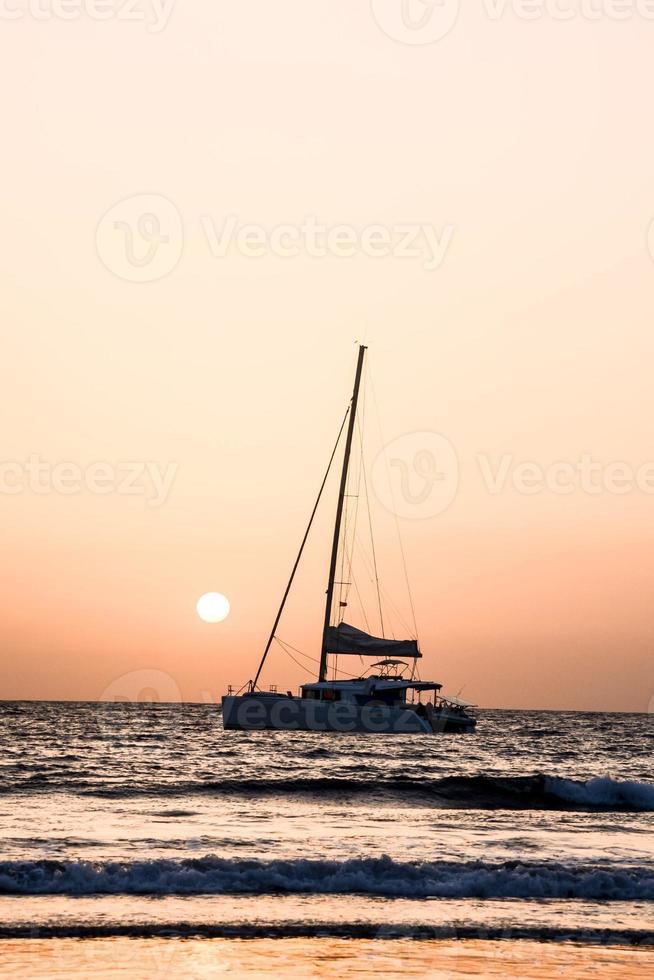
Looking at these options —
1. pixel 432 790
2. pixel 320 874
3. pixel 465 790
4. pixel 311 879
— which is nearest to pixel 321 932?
pixel 311 879

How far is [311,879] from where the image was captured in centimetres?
2077

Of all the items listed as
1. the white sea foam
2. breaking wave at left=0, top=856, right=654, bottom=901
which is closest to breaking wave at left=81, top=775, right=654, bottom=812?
the white sea foam

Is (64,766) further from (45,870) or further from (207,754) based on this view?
(45,870)

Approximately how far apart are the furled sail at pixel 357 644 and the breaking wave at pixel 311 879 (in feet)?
138

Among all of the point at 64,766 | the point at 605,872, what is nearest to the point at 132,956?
the point at 605,872

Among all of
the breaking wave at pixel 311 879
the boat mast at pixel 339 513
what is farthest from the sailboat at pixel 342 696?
the breaking wave at pixel 311 879

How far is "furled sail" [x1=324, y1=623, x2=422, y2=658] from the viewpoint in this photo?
63.8 metres

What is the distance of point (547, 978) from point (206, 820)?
1674 cm

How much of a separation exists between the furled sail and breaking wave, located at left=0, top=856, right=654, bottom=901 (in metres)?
42.1

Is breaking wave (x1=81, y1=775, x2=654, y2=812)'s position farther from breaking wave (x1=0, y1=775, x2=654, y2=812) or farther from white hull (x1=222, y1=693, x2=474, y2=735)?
white hull (x1=222, y1=693, x2=474, y2=735)

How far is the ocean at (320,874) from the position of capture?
49.9 feet

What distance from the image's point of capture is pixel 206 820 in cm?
2967

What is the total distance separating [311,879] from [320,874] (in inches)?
10.4

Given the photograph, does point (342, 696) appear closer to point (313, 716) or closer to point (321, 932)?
point (313, 716)
